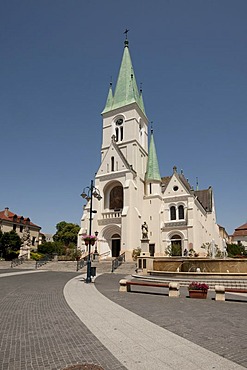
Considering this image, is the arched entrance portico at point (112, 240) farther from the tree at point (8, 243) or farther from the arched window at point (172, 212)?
the tree at point (8, 243)

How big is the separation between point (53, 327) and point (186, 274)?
11897 millimetres

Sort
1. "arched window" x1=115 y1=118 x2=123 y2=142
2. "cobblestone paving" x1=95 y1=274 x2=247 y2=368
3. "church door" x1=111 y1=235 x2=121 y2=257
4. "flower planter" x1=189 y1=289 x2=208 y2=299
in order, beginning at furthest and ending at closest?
"arched window" x1=115 y1=118 x2=123 y2=142
"church door" x1=111 y1=235 x2=121 y2=257
"flower planter" x1=189 y1=289 x2=208 y2=299
"cobblestone paving" x1=95 y1=274 x2=247 y2=368

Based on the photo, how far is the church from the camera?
41.4m

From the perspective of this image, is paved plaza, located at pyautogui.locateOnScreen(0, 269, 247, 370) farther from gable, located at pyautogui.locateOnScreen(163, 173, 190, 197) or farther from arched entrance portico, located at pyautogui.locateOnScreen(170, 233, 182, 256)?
gable, located at pyautogui.locateOnScreen(163, 173, 190, 197)

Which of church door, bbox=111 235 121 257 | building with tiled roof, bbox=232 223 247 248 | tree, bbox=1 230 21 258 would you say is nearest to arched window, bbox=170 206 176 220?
church door, bbox=111 235 121 257

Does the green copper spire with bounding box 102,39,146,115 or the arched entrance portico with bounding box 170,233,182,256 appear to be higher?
the green copper spire with bounding box 102,39,146,115

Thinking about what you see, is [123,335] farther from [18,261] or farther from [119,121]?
[119,121]

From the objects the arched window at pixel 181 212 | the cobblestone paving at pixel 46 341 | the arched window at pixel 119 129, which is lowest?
the cobblestone paving at pixel 46 341

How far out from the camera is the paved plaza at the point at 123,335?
14.6ft

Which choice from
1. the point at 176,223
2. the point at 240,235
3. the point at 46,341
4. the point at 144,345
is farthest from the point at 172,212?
the point at 240,235

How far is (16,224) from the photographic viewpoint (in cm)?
5788

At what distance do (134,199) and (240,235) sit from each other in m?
50.8

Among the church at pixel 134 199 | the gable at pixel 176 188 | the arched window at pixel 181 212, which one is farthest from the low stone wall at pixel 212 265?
the gable at pixel 176 188

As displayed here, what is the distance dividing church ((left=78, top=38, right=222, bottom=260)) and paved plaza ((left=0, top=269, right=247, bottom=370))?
30.3 m
